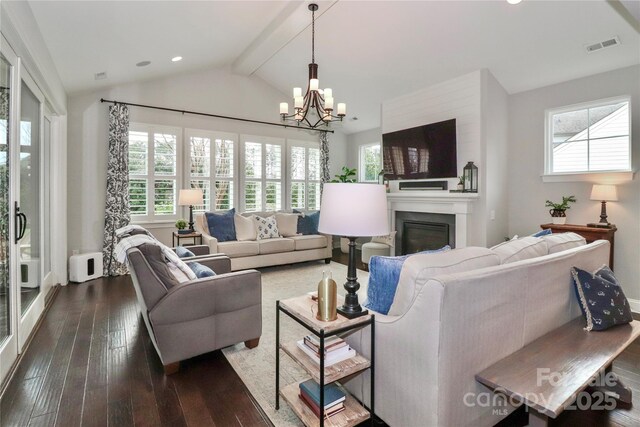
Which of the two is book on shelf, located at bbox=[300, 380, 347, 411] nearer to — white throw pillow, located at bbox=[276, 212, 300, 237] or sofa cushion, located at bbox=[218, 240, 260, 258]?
sofa cushion, located at bbox=[218, 240, 260, 258]

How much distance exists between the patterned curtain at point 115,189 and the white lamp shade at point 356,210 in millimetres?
4541

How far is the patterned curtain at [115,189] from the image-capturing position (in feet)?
16.4

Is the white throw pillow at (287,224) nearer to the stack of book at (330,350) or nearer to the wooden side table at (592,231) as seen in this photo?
the wooden side table at (592,231)

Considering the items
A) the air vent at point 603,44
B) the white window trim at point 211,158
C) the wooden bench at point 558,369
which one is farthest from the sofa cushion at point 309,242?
the air vent at point 603,44

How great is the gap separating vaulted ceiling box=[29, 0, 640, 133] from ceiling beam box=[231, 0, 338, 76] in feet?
0.05

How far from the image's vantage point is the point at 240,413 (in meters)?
1.95

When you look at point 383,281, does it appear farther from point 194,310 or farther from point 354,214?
point 194,310

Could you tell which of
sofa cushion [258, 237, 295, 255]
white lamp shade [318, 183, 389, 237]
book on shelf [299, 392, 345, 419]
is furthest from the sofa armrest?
sofa cushion [258, 237, 295, 255]

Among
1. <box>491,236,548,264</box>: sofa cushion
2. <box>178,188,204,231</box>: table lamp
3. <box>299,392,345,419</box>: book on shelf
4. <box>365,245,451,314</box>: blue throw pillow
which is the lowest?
<box>299,392,345,419</box>: book on shelf

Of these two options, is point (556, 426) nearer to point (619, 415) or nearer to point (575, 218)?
point (619, 415)

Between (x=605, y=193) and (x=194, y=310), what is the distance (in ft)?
14.7

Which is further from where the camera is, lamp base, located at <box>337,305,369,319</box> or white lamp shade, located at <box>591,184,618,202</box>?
white lamp shade, located at <box>591,184,618,202</box>

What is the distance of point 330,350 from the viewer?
172 centimetres

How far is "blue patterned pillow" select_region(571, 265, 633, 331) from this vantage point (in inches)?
79.6
